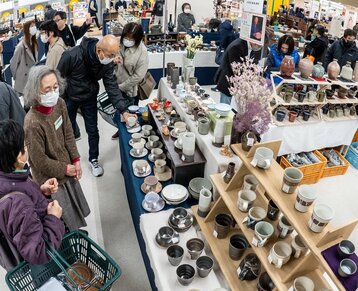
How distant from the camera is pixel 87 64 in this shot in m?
3.00

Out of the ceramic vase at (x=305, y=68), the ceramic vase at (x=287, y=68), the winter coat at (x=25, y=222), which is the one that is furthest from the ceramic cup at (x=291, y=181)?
the ceramic vase at (x=305, y=68)

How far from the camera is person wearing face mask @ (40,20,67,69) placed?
3.66 meters

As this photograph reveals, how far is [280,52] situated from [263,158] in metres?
3.19

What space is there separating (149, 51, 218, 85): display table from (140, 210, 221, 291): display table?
4038 mm

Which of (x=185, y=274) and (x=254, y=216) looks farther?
(x=185, y=274)

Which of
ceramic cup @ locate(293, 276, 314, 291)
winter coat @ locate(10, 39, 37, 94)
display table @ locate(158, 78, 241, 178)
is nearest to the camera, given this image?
ceramic cup @ locate(293, 276, 314, 291)

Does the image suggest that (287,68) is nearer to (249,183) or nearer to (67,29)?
(249,183)

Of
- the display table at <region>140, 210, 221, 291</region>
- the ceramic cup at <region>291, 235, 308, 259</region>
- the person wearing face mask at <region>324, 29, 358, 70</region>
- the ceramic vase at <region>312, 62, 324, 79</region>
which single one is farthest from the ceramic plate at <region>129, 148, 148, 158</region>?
the person wearing face mask at <region>324, 29, 358, 70</region>

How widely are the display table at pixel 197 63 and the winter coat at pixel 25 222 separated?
4.49 metres

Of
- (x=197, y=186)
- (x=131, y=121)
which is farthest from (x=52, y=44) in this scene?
(x=197, y=186)

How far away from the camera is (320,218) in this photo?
1246mm

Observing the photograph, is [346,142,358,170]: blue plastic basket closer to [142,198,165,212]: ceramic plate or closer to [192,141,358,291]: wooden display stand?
[192,141,358,291]: wooden display stand

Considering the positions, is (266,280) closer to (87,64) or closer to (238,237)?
(238,237)

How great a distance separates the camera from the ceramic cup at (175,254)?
179 cm
